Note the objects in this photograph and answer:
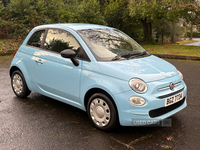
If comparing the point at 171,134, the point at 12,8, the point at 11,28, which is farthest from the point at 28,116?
the point at 12,8

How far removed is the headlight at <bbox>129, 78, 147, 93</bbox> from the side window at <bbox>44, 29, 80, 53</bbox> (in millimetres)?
1337

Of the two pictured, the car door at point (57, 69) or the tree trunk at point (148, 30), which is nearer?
the car door at point (57, 69)

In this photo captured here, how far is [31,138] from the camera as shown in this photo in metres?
3.62

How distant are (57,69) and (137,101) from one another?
1.78m

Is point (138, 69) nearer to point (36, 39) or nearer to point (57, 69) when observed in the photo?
point (57, 69)

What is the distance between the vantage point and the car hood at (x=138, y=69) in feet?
11.6

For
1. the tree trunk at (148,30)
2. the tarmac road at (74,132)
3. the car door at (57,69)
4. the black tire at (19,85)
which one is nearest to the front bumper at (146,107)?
the tarmac road at (74,132)

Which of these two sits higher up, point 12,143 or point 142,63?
point 142,63

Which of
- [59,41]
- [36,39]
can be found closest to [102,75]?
[59,41]

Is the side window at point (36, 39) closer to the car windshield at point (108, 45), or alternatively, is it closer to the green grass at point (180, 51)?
the car windshield at point (108, 45)

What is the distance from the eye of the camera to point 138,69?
3701 mm

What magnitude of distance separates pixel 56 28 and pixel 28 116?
189cm

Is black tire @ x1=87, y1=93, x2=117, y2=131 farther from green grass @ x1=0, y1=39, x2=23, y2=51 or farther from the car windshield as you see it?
green grass @ x1=0, y1=39, x2=23, y2=51

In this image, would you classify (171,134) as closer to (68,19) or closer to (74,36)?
(74,36)
